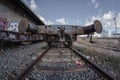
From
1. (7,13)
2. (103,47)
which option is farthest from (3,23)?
(103,47)

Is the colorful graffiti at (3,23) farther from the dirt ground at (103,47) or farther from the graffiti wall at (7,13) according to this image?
the dirt ground at (103,47)

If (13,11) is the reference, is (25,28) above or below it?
below

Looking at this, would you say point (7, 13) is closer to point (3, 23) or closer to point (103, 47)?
point (3, 23)

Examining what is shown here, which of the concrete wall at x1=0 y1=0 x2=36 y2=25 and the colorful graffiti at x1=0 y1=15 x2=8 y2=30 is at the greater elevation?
the concrete wall at x1=0 y1=0 x2=36 y2=25

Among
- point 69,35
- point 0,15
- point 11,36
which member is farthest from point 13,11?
point 69,35

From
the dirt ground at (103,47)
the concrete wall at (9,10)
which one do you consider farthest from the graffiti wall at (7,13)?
the dirt ground at (103,47)

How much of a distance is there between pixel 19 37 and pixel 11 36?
1479mm

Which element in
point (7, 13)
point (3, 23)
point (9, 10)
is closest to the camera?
point (3, 23)

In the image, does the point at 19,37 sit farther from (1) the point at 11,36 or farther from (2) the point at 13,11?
(2) the point at 13,11

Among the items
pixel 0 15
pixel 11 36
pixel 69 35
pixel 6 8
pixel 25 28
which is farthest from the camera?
pixel 6 8

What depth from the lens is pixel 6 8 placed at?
1123 centimetres

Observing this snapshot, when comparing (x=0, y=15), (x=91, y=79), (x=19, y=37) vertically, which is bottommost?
(x=91, y=79)

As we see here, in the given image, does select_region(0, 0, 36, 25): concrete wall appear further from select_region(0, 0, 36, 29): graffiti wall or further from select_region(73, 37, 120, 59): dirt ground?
A: select_region(73, 37, 120, 59): dirt ground

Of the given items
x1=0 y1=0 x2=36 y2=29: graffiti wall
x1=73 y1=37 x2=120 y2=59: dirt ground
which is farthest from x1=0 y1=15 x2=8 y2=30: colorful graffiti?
x1=73 y1=37 x2=120 y2=59: dirt ground
